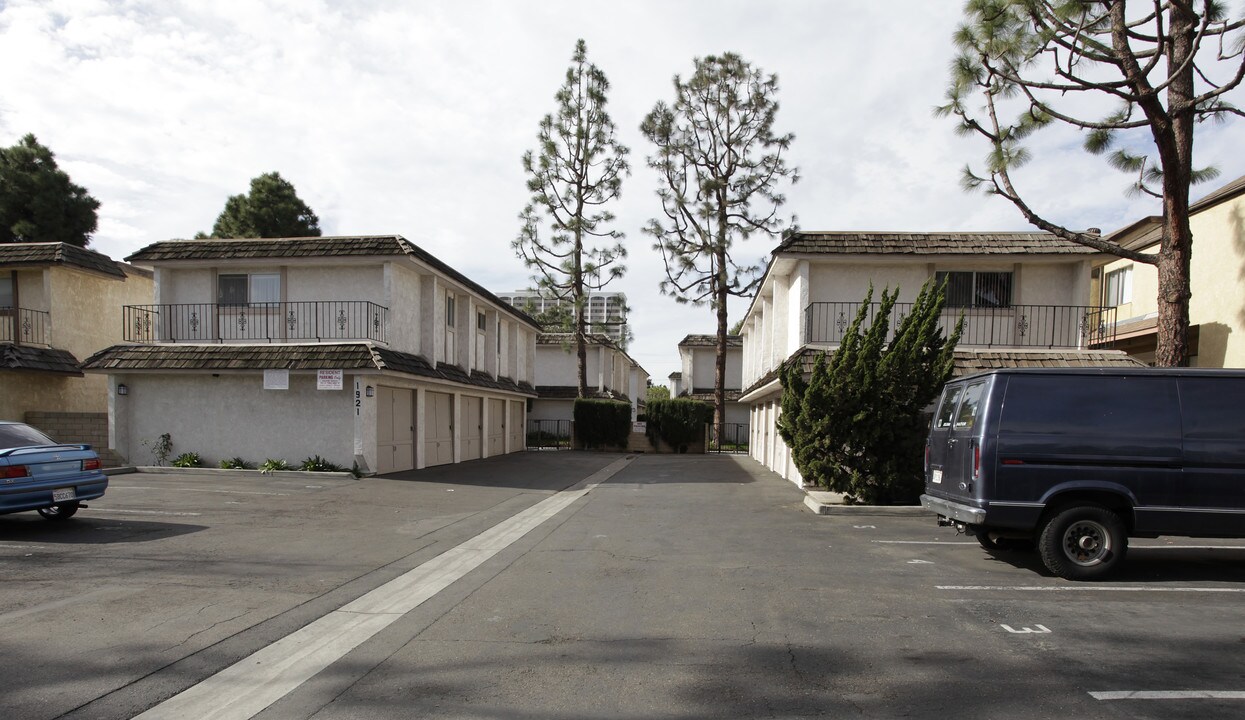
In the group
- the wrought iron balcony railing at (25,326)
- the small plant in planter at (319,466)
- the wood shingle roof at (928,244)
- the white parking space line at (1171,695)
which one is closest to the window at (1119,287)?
the wood shingle roof at (928,244)

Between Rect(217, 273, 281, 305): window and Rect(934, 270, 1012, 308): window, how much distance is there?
17126 millimetres

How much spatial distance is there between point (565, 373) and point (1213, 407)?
38470 mm

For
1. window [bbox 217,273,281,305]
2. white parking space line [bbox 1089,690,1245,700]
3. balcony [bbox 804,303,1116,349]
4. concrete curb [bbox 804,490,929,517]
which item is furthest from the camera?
window [bbox 217,273,281,305]

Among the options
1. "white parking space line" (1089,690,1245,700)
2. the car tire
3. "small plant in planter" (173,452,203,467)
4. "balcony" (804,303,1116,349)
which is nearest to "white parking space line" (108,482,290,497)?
"small plant in planter" (173,452,203,467)

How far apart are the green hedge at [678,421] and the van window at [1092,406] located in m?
28.5

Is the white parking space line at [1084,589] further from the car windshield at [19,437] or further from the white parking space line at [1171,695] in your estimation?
the car windshield at [19,437]

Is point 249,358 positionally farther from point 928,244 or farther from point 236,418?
point 928,244

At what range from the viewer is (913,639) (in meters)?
5.60

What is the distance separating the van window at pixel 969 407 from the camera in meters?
8.11

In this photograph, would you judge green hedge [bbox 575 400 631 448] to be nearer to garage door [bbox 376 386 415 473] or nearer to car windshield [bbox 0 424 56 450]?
garage door [bbox 376 386 415 473]

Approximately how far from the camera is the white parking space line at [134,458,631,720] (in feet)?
14.2

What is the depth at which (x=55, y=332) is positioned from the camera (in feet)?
70.9

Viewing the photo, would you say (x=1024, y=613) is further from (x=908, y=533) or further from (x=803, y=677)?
(x=908, y=533)

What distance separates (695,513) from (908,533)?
12.1 feet
